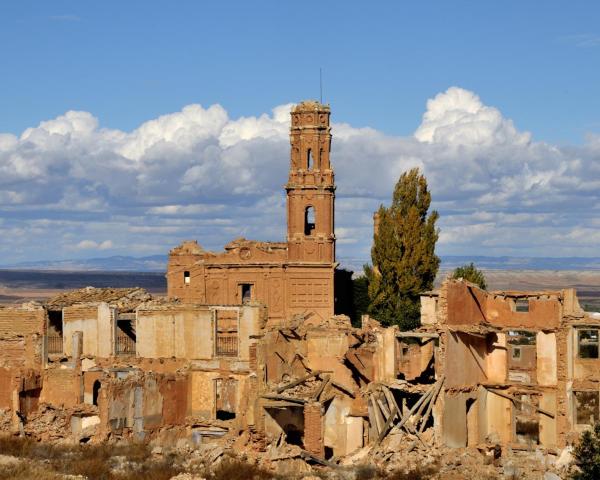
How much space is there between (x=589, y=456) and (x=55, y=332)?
2032 cm

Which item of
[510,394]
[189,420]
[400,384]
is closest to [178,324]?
[189,420]

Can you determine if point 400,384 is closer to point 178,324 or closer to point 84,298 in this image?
point 178,324

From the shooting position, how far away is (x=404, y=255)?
55.3 m

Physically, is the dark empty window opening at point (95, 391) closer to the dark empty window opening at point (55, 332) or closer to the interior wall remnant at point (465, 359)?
the dark empty window opening at point (55, 332)

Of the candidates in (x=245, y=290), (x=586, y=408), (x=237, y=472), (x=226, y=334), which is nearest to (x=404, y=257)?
(x=245, y=290)

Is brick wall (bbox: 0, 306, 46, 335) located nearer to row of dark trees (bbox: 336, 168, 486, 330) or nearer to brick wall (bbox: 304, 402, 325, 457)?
brick wall (bbox: 304, 402, 325, 457)

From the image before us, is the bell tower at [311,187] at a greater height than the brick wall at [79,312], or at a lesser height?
greater

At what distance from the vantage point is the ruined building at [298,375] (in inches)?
1241

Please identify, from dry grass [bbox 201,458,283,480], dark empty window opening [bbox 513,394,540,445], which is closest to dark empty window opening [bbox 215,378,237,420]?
dry grass [bbox 201,458,283,480]

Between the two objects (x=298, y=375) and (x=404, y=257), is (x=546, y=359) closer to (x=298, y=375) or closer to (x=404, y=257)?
(x=298, y=375)

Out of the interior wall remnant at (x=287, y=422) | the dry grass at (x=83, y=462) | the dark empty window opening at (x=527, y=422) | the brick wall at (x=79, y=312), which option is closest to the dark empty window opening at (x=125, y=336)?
the brick wall at (x=79, y=312)

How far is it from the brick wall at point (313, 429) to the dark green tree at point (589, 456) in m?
8.62

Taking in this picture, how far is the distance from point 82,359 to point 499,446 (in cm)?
1354

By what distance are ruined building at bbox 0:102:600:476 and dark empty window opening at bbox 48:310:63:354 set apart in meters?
0.07
